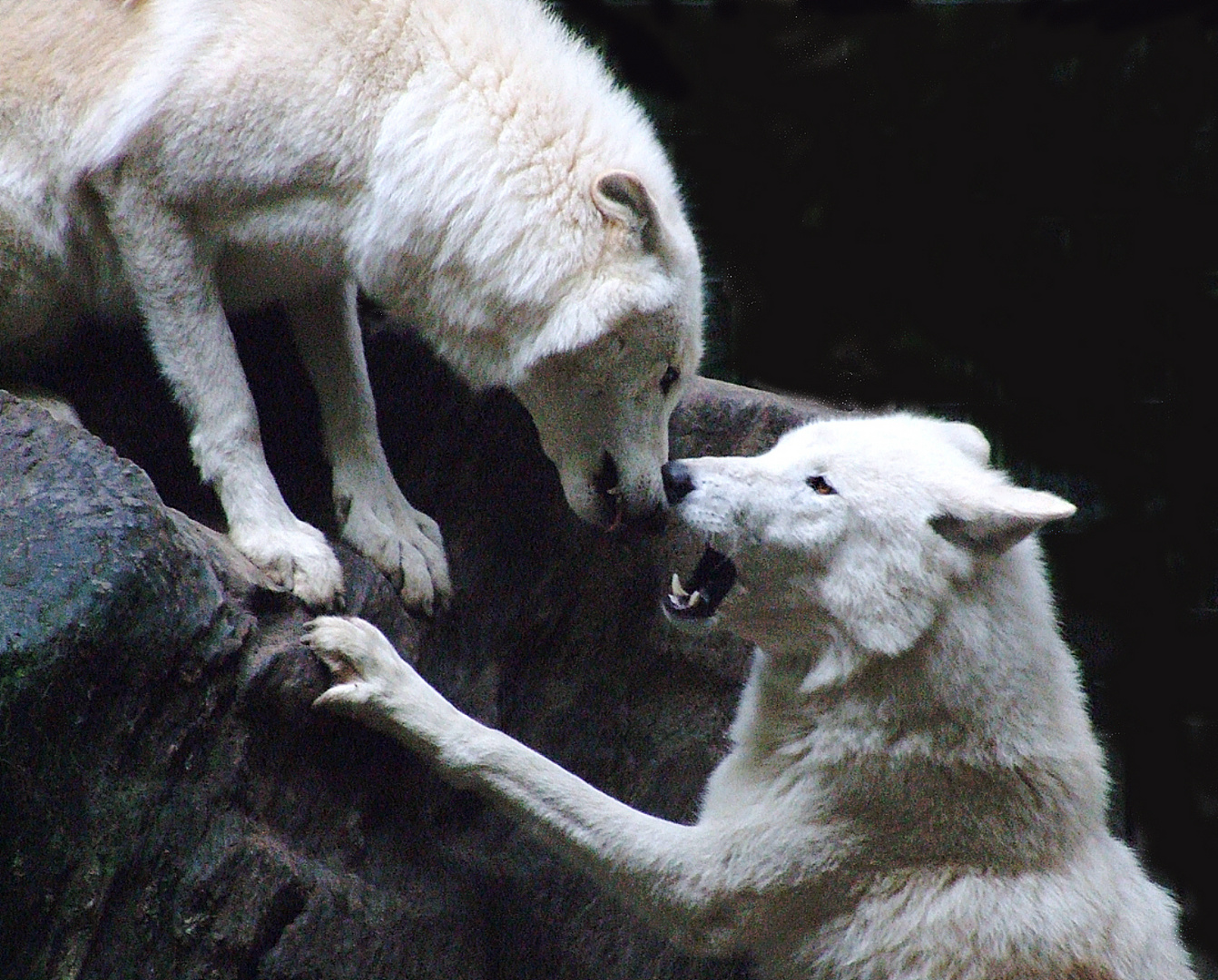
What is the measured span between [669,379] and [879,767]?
1325mm

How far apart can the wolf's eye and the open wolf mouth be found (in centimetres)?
54

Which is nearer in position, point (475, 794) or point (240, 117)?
point (240, 117)

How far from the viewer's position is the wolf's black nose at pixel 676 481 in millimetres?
3492

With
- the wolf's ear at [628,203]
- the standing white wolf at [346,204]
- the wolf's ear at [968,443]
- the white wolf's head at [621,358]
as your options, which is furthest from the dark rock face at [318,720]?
the wolf's ear at [628,203]

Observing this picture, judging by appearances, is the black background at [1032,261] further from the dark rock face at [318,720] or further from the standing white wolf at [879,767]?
the standing white wolf at [879,767]

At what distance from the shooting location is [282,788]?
3.33 meters

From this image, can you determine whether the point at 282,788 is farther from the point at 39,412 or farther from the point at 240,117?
the point at 240,117

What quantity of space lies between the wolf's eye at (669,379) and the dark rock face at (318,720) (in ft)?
2.46

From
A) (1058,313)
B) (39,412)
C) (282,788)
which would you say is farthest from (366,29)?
(1058,313)

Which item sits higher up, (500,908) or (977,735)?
(977,735)

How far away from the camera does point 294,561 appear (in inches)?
138

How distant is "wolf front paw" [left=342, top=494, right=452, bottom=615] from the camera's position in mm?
3902

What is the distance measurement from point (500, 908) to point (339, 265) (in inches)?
83.8

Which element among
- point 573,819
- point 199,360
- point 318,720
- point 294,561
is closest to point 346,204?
point 199,360
